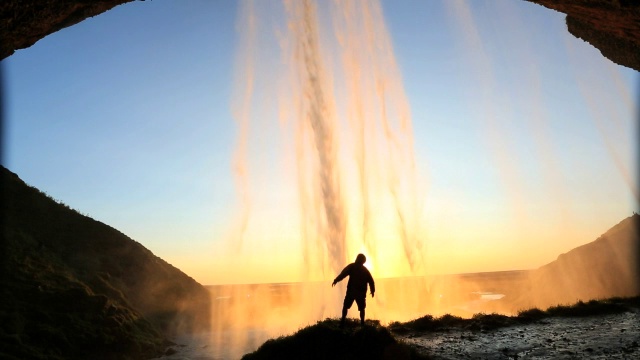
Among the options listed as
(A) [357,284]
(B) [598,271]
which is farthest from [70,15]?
(B) [598,271]

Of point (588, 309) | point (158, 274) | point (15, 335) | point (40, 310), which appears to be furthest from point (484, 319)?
point (158, 274)

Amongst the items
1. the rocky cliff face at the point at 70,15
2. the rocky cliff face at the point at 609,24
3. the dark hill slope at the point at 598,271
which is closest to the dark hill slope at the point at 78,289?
the rocky cliff face at the point at 70,15

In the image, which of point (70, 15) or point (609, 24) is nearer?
point (70, 15)

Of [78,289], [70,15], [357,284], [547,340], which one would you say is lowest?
[547,340]

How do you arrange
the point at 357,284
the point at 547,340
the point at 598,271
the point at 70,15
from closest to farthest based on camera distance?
the point at 70,15 < the point at 547,340 < the point at 357,284 < the point at 598,271

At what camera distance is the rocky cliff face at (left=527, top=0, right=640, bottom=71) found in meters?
10.0

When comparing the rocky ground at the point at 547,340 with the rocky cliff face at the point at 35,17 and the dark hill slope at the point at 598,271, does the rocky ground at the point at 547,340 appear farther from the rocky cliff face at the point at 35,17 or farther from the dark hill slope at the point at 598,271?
the dark hill slope at the point at 598,271

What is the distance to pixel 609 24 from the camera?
11.3 metres

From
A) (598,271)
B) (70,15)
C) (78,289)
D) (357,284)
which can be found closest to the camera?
(70,15)

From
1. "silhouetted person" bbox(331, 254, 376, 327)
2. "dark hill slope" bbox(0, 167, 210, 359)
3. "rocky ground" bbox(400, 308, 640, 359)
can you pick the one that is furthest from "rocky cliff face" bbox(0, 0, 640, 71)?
"dark hill slope" bbox(0, 167, 210, 359)

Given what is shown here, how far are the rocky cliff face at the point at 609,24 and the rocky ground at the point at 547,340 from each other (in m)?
9.77

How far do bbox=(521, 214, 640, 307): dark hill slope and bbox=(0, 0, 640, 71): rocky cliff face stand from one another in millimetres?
36029

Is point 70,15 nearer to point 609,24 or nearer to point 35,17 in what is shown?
point 35,17

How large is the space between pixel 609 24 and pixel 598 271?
1758 inches
